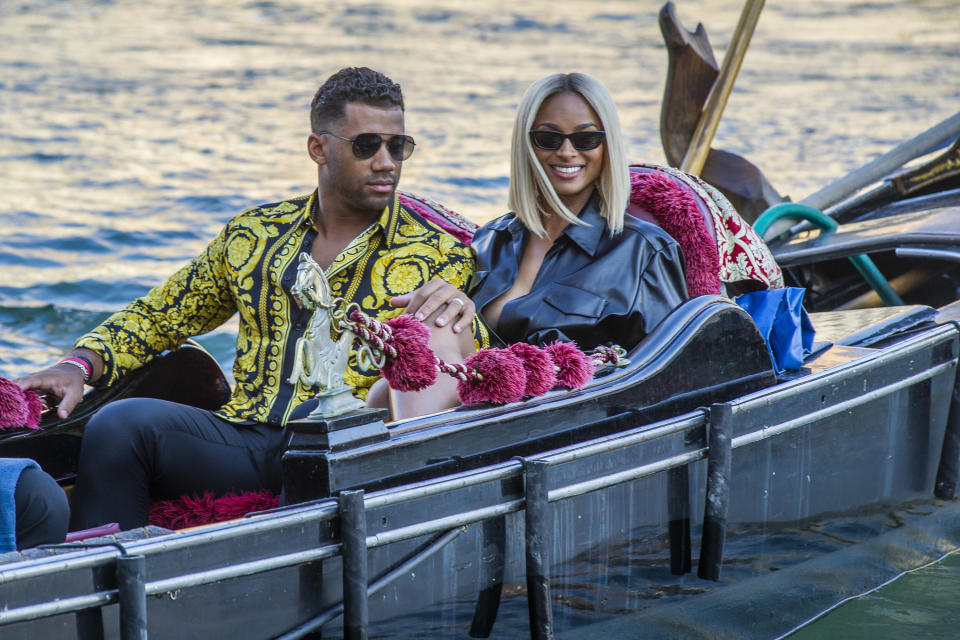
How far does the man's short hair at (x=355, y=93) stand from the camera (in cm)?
284

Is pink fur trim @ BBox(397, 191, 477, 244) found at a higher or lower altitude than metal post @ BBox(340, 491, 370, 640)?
higher

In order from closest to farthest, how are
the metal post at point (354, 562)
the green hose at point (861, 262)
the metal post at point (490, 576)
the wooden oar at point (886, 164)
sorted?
the metal post at point (354, 562), the metal post at point (490, 576), the green hose at point (861, 262), the wooden oar at point (886, 164)

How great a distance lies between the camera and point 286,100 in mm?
11445

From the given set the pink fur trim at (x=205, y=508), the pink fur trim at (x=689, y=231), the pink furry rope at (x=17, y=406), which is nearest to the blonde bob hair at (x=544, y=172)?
the pink fur trim at (x=689, y=231)

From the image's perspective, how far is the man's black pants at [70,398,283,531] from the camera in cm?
264

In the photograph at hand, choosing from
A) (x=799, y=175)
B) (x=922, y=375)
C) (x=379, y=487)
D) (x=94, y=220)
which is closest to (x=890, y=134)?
(x=799, y=175)

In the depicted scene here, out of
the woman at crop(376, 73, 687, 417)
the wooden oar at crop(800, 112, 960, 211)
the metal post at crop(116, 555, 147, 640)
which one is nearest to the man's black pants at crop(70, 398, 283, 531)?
the woman at crop(376, 73, 687, 417)

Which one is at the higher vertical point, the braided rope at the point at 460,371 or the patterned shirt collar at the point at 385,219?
the patterned shirt collar at the point at 385,219

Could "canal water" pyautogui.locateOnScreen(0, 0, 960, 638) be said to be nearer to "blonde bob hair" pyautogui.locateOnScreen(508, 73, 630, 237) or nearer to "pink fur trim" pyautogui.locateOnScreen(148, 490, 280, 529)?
"pink fur trim" pyautogui.locateOnScreen(148, 490, 280, 529)

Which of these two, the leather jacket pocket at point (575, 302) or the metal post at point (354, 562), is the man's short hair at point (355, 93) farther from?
the metal post at point (354, 562)

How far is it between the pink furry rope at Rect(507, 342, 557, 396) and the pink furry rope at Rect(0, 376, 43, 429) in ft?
3.26

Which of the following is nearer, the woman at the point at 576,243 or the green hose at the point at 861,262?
the woman at the point at 576,243

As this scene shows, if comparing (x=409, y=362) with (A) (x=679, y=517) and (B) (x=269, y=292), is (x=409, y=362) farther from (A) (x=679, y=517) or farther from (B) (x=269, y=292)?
(A) (x=679, y=517)

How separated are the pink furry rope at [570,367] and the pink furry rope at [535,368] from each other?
0.16 ft
